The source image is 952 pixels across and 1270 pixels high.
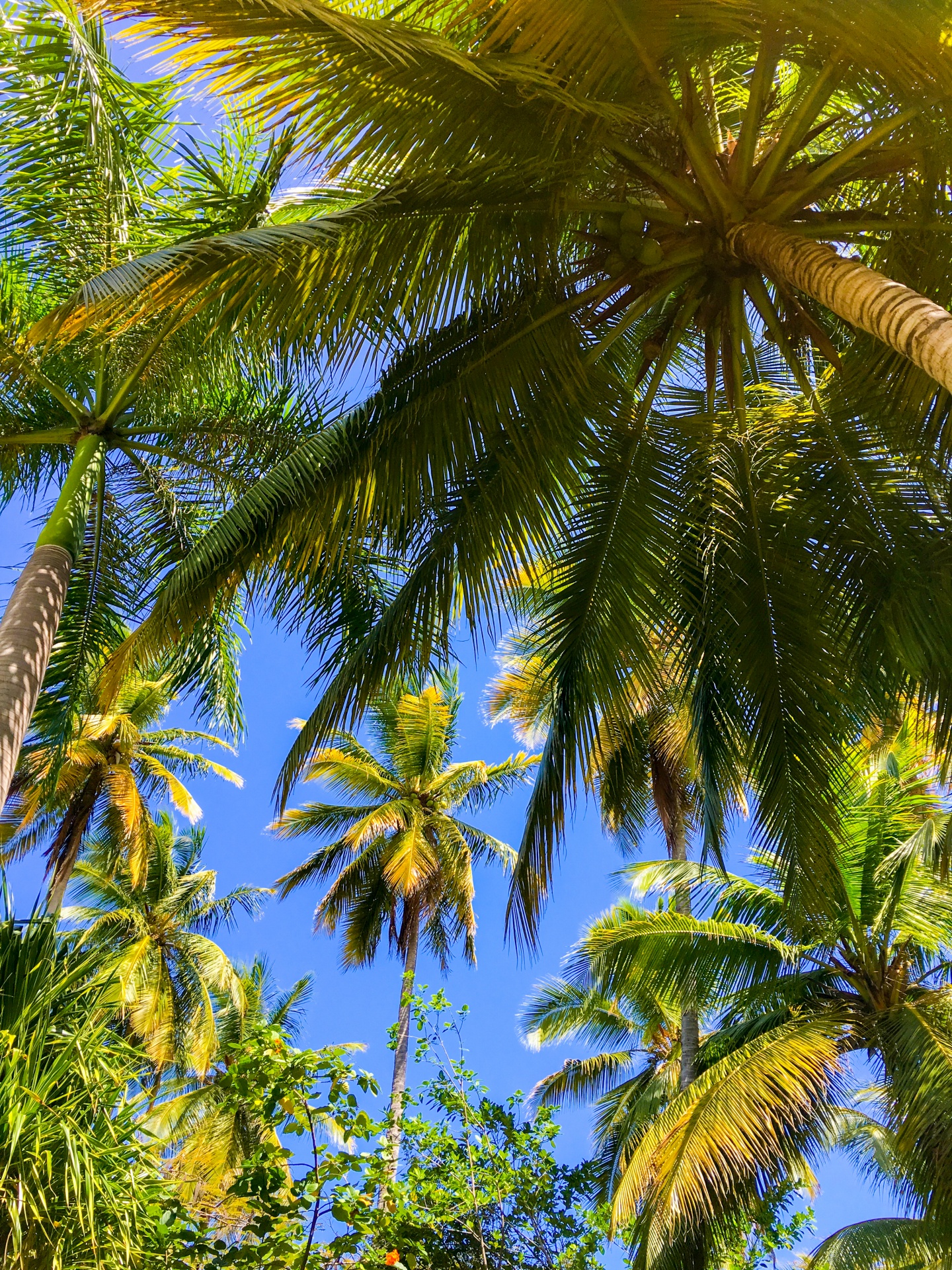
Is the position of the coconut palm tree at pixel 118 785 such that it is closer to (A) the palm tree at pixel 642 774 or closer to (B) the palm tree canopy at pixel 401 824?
(B) the palm tree canopy at pixel 401 824

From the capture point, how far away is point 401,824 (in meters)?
20.5

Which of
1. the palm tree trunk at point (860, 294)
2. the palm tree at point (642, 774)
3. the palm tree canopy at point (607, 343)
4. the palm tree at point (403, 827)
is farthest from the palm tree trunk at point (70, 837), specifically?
the palm tree trunk at point (860, 294)

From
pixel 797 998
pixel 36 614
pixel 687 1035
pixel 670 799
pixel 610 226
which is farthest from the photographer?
pixel 670 799

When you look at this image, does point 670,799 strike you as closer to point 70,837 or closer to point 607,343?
point 70,837

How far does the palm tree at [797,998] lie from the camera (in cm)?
965

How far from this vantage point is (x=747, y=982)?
39.4 ft

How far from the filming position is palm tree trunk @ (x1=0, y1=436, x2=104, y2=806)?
600 centimetres

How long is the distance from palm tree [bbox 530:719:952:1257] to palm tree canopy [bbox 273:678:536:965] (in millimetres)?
7507

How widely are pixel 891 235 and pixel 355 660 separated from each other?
12.9 feet

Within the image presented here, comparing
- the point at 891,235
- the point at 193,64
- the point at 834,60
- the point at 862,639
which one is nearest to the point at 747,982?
the point at 862,639

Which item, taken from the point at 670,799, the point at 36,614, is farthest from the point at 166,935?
the point at 36,614

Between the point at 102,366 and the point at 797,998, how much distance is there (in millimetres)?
9854

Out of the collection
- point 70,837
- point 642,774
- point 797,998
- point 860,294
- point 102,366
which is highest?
point 70,837

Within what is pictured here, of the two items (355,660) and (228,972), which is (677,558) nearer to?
(355,660)
